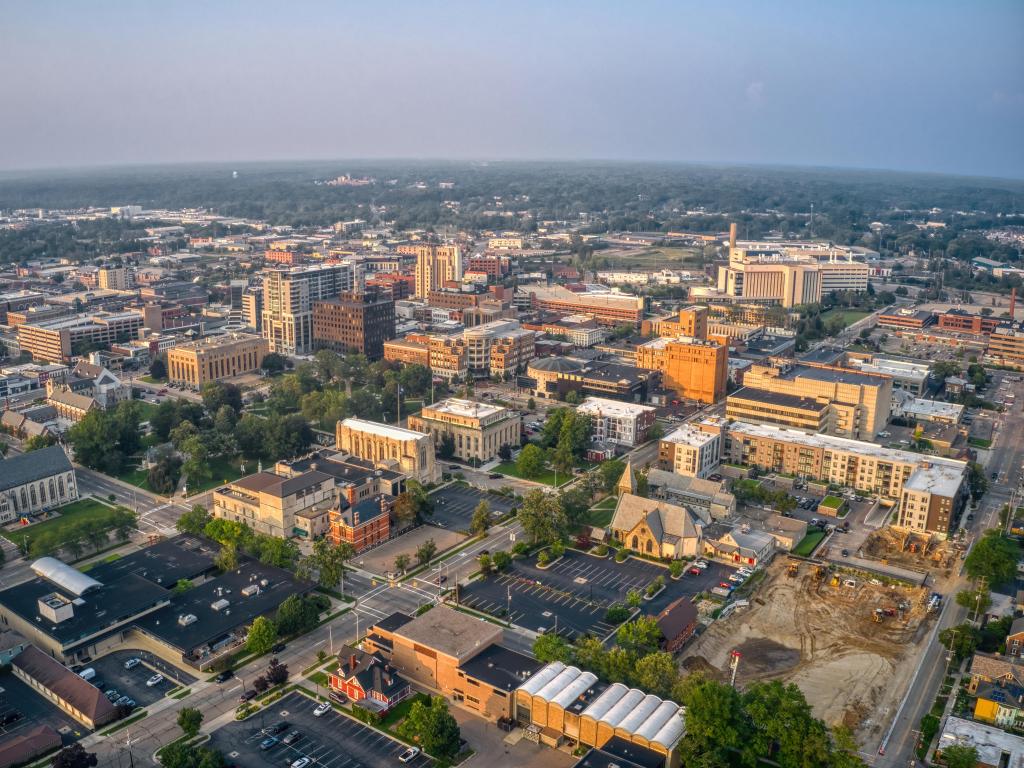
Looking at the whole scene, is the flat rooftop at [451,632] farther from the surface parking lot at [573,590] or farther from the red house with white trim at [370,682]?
the surface parking lot at [573,590]

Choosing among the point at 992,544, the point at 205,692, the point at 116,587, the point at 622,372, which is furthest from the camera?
the point at 622,372

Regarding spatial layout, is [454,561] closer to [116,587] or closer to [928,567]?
[116,587]

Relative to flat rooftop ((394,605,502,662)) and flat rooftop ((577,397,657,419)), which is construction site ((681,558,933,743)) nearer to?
flat rooftop ((394,605,502,662))

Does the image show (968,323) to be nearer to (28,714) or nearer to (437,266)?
(437,266)

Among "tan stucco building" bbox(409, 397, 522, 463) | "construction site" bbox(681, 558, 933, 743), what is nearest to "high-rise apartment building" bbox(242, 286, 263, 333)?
"tan stucco building" bbox(409, 397, 522, 463)

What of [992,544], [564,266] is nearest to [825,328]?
[564,266]
